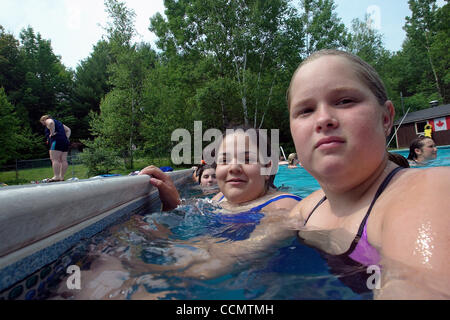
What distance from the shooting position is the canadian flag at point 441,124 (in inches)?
882

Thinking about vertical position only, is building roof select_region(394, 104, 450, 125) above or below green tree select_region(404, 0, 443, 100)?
below

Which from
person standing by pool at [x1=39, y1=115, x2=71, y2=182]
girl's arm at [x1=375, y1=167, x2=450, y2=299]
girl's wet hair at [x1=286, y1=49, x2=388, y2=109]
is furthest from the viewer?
person standing by pool at [x1=39, y1=115, x2=71, y2=182]

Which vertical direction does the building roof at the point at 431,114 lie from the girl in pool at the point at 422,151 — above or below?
above

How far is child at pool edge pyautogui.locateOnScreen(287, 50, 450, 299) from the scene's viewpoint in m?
0.71

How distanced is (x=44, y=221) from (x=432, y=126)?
99.3 ft

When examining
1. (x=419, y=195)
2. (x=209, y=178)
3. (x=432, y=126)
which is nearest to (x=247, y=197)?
(x=419, y=195)

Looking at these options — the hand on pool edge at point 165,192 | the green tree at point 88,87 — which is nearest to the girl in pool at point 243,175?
the hand on pool edge at point 165,192

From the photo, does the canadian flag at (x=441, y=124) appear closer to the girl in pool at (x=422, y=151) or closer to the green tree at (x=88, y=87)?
the girl in pool at (x=422, y=151)

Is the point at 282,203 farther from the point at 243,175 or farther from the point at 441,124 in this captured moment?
the point at 441,124

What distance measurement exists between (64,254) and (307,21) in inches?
925

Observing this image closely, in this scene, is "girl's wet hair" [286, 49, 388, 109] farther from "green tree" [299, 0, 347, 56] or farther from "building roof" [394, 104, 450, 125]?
"building roof" [394, 104, 450, 125]

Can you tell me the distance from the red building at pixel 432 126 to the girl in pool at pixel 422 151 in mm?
19992

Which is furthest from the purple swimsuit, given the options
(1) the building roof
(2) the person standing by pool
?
(1) the building roof
